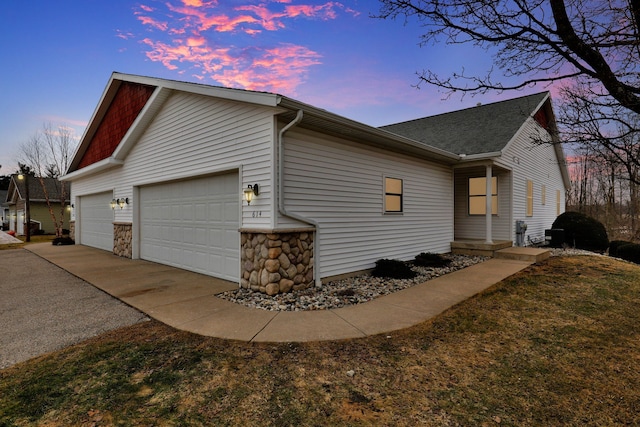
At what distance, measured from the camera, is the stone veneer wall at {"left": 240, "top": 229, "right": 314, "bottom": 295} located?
525 centimetres

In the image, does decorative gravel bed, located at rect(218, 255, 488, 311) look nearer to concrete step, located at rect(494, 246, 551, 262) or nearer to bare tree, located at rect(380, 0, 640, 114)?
bare tree, located at rect(380, 0, 640, 114)

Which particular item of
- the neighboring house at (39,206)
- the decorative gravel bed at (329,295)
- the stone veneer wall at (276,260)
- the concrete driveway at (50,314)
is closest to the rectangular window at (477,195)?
the decorative gravel bed at (329,295)

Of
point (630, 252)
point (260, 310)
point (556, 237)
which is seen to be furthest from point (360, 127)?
point (630, 252)

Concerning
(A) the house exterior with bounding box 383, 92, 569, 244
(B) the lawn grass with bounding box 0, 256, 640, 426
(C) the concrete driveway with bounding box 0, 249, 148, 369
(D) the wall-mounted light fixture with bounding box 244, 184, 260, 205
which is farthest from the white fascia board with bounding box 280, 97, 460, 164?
(C) the concrete driveway with bounding box 0, 249, 148, 369

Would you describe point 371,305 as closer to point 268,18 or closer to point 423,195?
point 423,195

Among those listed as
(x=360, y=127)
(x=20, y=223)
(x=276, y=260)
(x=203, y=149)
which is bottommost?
(x=20, y=223)

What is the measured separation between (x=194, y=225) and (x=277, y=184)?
3263mm

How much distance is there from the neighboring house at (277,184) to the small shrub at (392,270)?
222mm

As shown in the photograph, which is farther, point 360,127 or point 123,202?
point 123,202

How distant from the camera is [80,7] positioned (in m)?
8.23

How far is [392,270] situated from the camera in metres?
6.85

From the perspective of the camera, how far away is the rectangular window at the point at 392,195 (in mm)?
7816

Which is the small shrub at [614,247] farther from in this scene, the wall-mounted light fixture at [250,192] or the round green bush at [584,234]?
the wall-mounted light fixture at [250,192]

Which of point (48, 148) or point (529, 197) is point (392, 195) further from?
point (48, 148)
